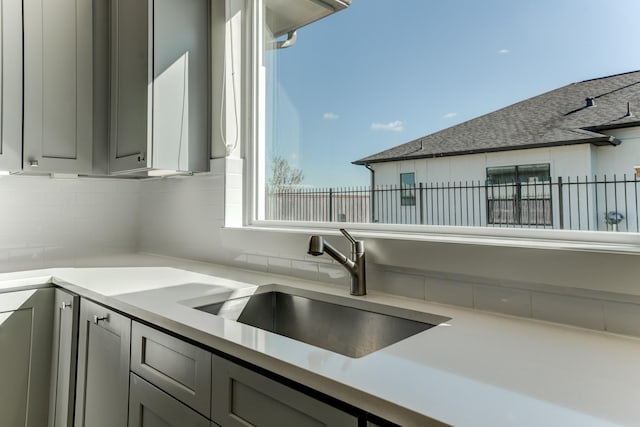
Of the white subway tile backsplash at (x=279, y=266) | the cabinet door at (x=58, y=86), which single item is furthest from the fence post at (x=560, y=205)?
the cabinet door at (x=58, y=86)

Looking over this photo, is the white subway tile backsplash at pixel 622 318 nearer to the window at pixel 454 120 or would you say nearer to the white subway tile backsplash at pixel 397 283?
the window at pixel 454 120

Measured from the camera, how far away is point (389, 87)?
4.89 ft

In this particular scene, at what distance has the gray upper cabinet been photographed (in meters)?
1.76

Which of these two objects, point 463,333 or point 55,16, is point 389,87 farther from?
point 55,16

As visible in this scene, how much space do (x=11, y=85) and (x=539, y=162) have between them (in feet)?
7.34

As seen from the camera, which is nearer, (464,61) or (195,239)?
(464,61)

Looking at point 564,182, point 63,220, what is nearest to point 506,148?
point 564,182

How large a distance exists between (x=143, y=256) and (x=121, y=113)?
0.87 metres

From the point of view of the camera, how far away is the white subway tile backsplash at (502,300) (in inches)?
40.6

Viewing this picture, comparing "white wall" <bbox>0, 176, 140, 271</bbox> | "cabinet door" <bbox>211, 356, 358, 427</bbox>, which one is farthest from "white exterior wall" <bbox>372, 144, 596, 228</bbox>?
"white wall" <bbox>0, 176, 140, 271</bbox>

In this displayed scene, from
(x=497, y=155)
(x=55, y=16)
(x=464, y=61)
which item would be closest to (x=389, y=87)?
(x=464, y=61)

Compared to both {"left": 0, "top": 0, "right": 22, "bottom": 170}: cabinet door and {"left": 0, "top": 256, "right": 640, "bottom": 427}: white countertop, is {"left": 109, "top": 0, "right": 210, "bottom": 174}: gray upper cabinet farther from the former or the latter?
{"left": 0, "top": 256, "right": 640, "bottom": 427}: white countertop

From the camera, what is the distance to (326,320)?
1.30 meters

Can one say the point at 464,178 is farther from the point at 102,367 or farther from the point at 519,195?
the point at 102,367
